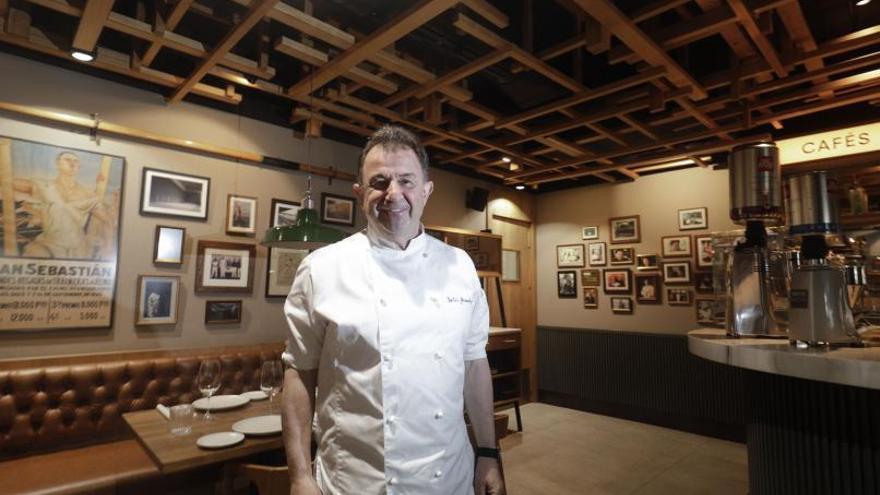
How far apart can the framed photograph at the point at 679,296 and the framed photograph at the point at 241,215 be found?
471cm

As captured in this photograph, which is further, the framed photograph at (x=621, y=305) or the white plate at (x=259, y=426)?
the framed photograph at (x=621, y=305)

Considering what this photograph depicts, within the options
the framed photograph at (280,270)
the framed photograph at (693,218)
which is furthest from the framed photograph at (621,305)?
the framed photograph at (280,270)

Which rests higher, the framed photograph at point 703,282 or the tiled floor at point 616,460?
the framed photograph at point 703,282

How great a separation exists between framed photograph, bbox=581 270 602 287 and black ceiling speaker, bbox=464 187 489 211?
1.72 metres

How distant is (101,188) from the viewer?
321 cm

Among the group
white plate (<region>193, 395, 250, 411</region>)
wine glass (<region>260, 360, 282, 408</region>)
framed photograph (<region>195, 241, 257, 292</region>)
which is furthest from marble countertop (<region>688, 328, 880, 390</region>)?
framed photograph (<region>195, 241, 257, 292</region>)

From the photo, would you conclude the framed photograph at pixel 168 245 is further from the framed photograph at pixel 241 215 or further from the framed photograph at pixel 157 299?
the framed photograph at pixel 241 215

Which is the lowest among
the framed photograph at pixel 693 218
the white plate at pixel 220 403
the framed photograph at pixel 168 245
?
the white plate at pixel 220 403

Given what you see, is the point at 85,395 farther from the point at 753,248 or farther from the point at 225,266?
the point at 753,248

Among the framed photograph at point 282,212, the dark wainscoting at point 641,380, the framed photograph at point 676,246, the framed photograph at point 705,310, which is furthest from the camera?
the framed photograph at point 676,246

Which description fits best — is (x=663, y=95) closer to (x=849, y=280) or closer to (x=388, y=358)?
(x=849, y=280)

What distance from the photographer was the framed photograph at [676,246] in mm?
5289

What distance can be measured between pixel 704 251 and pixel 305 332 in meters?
5.16

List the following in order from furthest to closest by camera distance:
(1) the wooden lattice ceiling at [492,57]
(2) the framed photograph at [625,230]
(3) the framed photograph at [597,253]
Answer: (3) the framed photograph at [597,253], (2) the framed photograph at [625,230], (1) the wooden lattice ceiling at [492,57]
